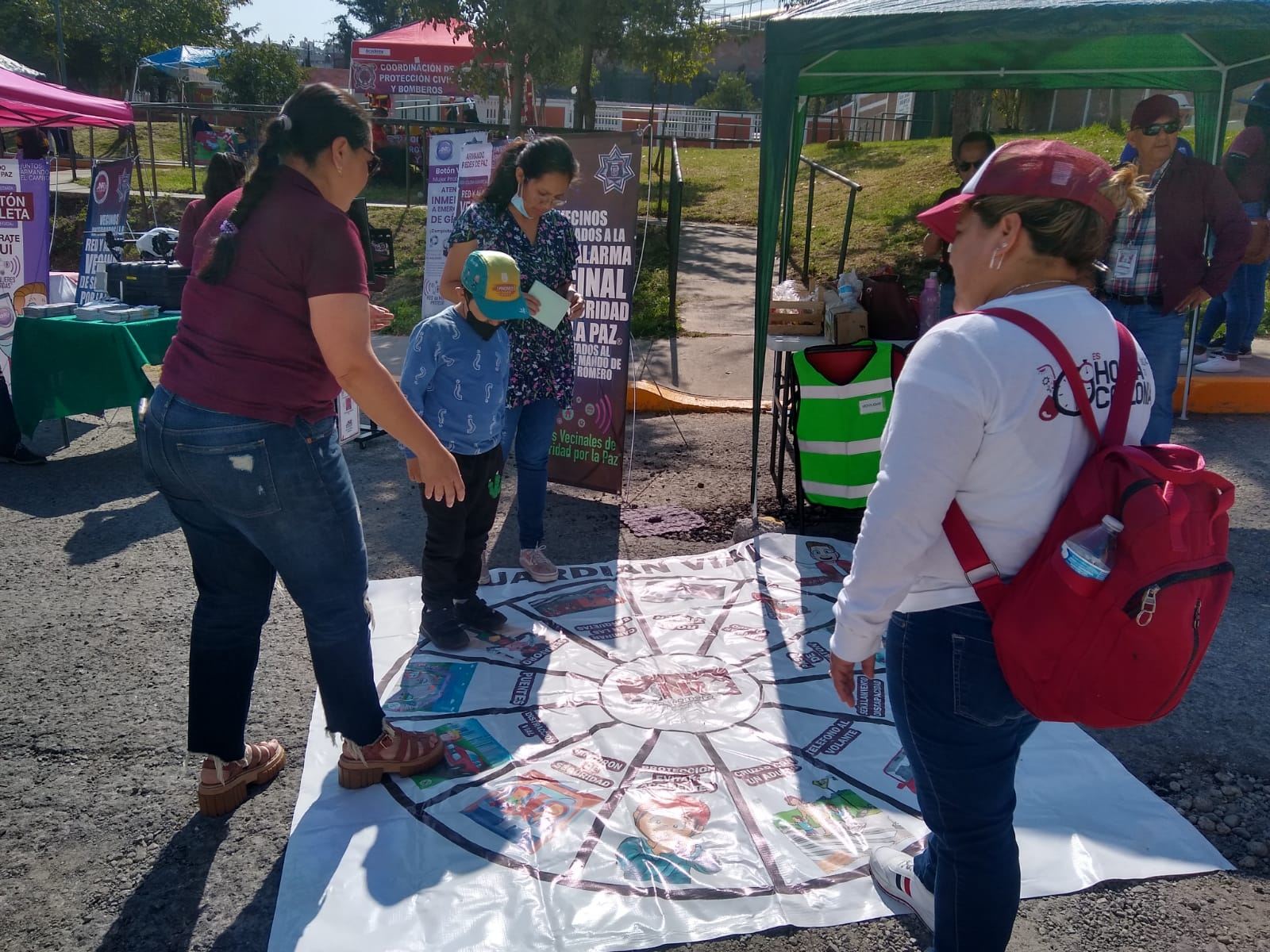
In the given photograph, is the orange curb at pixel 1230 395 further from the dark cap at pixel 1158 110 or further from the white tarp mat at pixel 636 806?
the white tarp mat at pixel 636 806

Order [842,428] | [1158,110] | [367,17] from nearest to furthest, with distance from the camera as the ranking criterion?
[1158,110] < [842,428] < [367,17]

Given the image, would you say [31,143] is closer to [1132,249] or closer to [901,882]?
[1132,249]

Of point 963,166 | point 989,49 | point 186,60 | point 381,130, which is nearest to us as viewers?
point 963,166

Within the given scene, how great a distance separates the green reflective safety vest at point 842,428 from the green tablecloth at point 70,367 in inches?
158

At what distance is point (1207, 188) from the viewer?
461 cm

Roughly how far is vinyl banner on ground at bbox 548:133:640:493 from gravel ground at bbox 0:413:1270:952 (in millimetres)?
250

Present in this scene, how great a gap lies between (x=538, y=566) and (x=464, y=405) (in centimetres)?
118

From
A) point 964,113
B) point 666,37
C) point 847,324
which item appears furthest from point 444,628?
point 666,37

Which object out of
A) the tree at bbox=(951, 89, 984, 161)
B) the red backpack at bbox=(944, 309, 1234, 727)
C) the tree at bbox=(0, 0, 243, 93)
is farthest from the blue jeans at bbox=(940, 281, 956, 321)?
the tree at bbox=(0, 0, 243, 93)

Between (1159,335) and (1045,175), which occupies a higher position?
(1045,175)

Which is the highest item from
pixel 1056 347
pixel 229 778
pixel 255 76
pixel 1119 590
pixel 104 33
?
pixel 104 33

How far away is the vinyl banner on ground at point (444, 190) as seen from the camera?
7.05m

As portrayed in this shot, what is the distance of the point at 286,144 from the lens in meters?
2.27


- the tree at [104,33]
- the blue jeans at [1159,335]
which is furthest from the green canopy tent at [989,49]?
the tree at [104,33]
